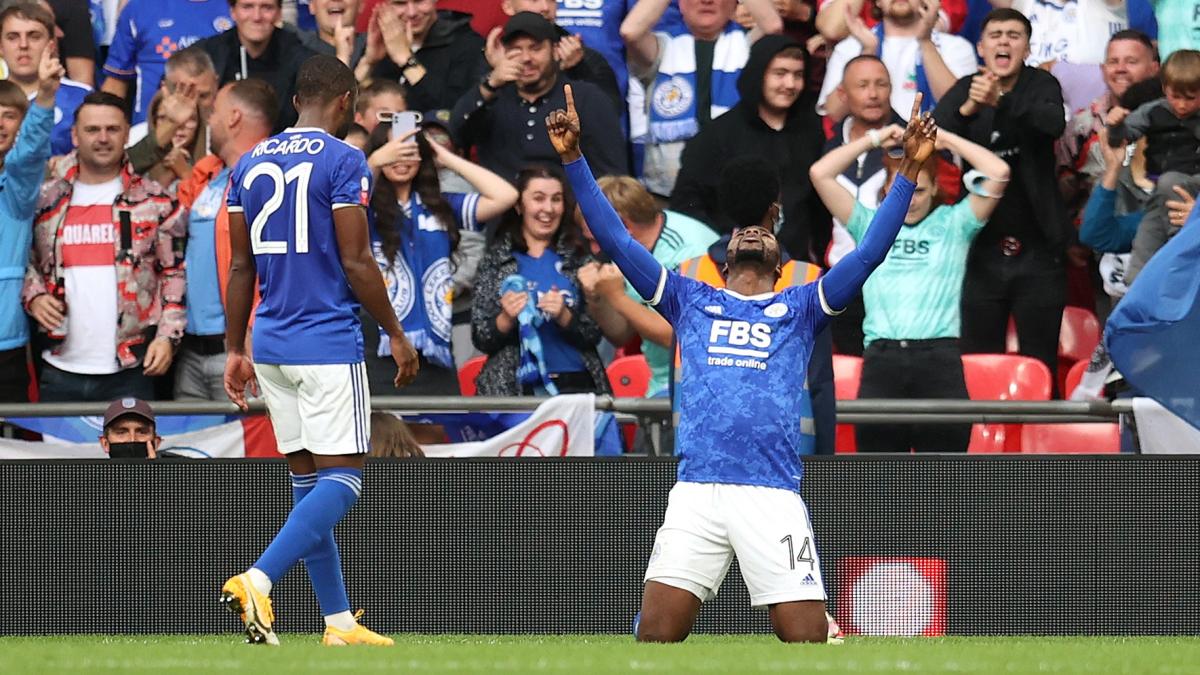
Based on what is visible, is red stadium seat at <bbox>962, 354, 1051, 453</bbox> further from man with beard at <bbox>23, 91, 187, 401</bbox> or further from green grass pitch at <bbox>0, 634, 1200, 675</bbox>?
man with beard at <bbox>23, 91, 187, 401</bbox>

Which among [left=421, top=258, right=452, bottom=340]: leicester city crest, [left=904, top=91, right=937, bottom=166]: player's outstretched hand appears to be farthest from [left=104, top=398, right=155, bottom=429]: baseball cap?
[left=904, top=91, right=937, bottom=166]: player's outstretched hand

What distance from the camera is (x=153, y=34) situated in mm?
12859

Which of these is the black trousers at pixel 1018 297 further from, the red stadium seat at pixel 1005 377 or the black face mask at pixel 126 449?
the black face mask at pixel 126 449

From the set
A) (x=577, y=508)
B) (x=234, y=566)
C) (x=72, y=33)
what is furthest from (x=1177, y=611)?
(x=72, y=33)

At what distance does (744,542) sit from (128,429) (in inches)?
153

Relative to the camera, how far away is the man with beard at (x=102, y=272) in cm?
1117

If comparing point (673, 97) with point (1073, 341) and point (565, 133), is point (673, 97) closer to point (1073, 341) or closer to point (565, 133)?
point (1073, 341)

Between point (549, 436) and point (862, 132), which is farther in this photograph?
point (862, 132)

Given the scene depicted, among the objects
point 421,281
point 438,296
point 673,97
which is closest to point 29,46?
point 421,281

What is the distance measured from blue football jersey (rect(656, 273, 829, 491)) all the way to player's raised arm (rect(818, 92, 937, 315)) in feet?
0.67

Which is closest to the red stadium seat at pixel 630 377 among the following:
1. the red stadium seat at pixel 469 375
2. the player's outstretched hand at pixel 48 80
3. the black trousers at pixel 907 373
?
the red stadium seat at pixel 469 375

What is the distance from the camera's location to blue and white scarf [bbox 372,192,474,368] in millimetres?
11211

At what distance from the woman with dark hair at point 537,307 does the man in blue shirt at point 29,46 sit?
119 inches

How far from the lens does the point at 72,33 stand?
1299cm
